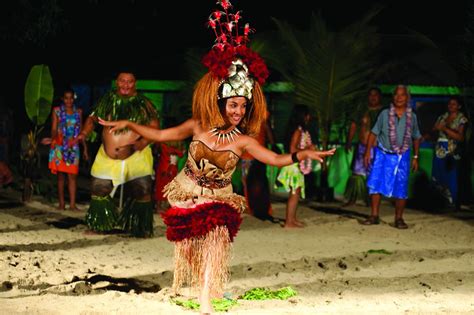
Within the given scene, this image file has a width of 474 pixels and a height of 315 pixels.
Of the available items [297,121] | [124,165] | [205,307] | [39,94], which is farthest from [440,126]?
[205,307]

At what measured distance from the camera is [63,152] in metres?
11.5

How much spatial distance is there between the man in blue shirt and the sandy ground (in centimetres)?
57

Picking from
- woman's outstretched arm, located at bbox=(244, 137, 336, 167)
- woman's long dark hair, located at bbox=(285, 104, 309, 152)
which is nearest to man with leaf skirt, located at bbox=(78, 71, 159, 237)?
woman's long dark hair, located at bbox=(285, 104, 309, 152)

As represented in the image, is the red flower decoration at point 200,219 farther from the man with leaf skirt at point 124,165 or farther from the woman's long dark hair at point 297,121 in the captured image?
the woman's long dark hair at point 297,121

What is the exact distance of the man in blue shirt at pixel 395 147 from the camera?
10536 mm

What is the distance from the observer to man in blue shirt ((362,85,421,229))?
1054 centimetres

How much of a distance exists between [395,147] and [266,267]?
3.42 m

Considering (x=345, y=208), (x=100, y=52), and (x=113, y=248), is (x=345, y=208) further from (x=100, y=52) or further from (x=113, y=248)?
(x=100, y=52)

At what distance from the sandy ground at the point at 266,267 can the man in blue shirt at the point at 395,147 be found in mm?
567

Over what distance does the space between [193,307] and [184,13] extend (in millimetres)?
14622

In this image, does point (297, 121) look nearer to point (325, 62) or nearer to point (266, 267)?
point (266, 267)

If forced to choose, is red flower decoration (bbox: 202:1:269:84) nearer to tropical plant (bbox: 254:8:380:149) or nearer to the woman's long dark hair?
the woman's long dark hair

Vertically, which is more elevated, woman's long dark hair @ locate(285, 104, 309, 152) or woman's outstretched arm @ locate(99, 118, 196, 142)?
woman's long dark hair @ locate(285, 104, 309, 152)

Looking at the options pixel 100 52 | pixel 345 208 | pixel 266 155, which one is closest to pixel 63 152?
pixel 345 208
